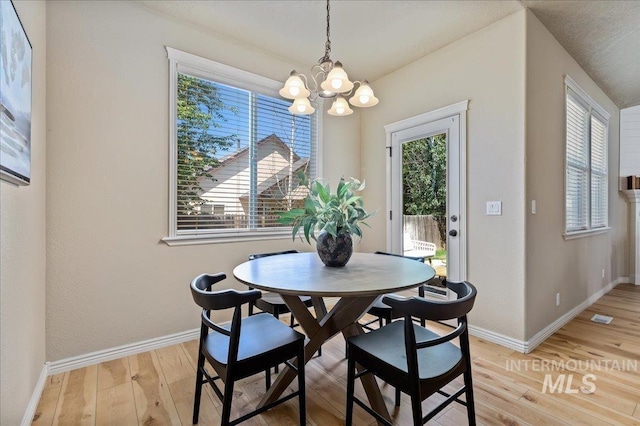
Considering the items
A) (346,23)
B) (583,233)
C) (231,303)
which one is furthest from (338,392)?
(583,233)

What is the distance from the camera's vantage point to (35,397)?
173 cm

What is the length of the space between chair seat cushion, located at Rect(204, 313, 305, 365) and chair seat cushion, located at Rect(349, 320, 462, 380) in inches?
13.7

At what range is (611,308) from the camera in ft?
11.2

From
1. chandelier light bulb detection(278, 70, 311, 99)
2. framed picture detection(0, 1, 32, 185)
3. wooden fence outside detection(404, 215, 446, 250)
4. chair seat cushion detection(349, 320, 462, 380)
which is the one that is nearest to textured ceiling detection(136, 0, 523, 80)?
chandelier light bulb detection(278, 70, 311, 99)

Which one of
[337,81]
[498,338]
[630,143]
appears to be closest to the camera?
[337,81]

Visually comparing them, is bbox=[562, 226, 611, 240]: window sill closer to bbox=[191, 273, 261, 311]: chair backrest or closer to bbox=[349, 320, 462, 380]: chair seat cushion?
bbox=[349, 320, 462, 380]: chair seat cushion

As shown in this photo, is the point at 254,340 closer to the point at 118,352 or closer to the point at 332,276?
the point at 332,276

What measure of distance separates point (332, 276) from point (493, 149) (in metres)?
1.92

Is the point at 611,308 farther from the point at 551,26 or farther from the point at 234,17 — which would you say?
the point at 234,17

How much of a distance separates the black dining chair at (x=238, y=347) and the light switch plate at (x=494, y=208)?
6.49ft

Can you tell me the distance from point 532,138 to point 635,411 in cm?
187

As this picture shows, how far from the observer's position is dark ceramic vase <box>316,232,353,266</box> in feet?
6.10

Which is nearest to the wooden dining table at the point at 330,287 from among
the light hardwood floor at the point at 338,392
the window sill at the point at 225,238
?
the light hardwood floor at the point at 338,392

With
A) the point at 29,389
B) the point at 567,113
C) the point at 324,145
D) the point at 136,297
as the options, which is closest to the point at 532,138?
the point at 567,113
